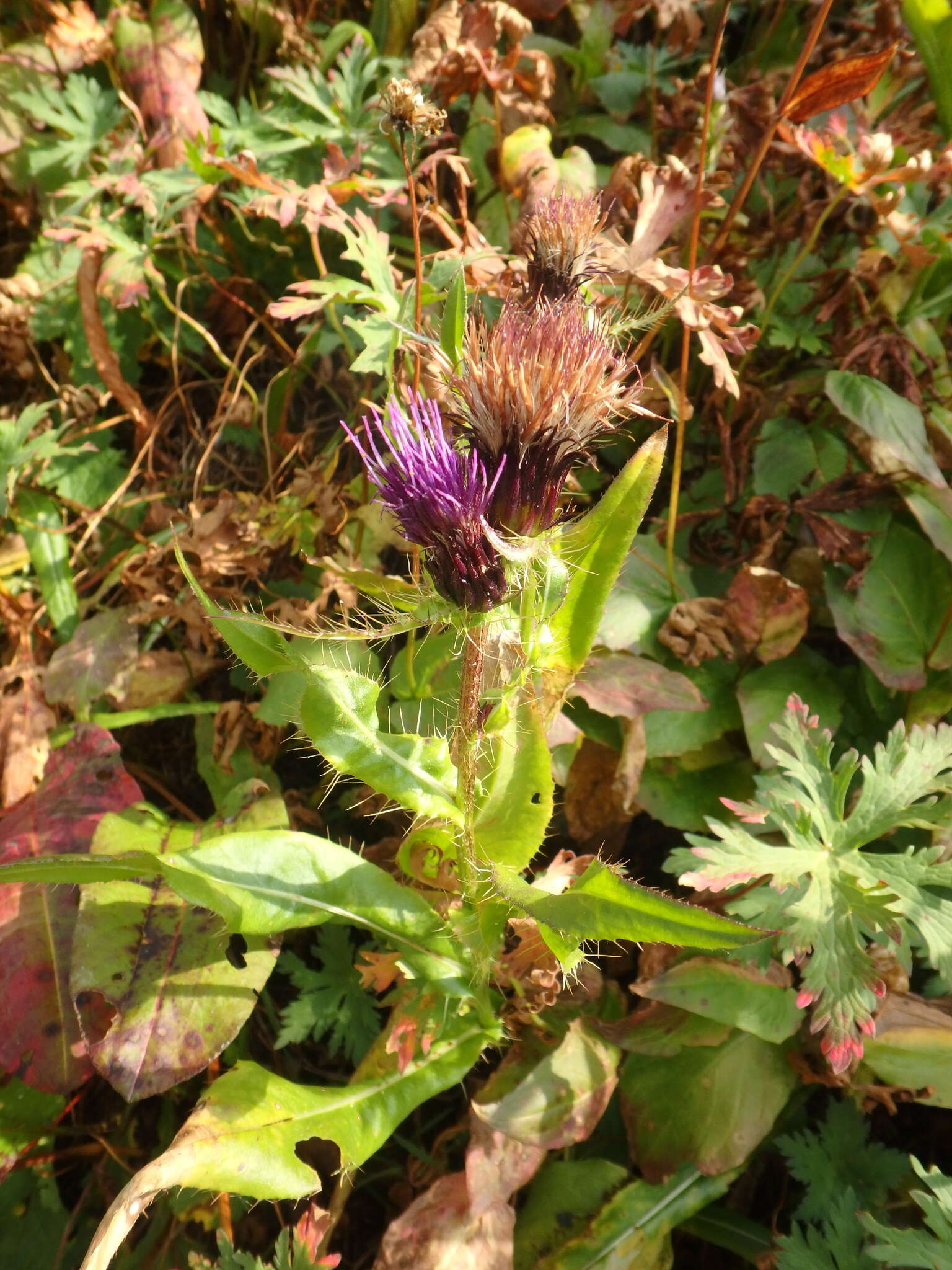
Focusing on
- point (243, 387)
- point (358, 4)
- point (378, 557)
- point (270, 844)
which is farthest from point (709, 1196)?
point (358, 4)

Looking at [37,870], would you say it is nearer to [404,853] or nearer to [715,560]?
[404,853]

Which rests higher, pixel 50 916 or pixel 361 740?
pixel 361 740

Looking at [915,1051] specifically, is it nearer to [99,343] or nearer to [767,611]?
[767,611]

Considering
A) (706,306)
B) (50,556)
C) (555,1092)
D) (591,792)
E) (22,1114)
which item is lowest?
(22,1114)

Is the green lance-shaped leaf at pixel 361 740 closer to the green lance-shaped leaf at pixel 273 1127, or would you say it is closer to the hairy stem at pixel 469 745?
the hairy stem at pixel 469 745

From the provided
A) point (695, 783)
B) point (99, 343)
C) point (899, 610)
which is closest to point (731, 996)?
point (695, 783)

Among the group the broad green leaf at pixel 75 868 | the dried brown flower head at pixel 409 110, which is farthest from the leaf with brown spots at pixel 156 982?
the dried brown flower head at pixel 409 110
